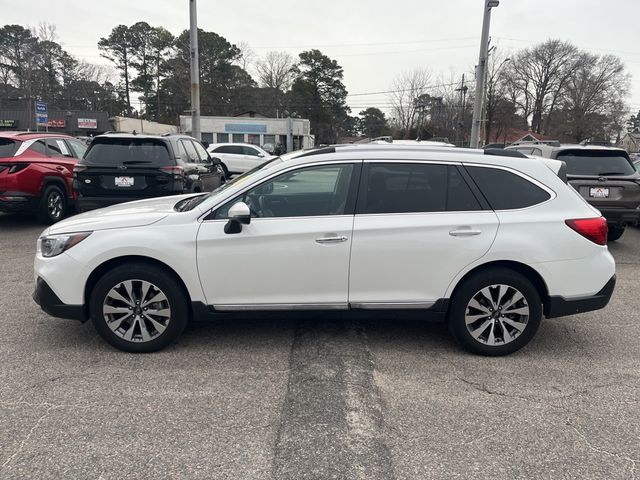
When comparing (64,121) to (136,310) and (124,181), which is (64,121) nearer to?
(124,181)

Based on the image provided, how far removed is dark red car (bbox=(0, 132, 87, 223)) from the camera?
8367 mm

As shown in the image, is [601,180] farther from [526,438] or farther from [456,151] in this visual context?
[526,438]

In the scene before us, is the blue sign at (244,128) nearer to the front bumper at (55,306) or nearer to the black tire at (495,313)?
the front bumper at (55,306)

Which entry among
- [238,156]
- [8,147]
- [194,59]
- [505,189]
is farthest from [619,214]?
[238,156]

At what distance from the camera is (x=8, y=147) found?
28.0 feet

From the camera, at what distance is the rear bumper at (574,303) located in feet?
12.8

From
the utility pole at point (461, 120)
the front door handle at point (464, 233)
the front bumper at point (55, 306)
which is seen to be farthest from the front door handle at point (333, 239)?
the utility pole at point (461, 120)

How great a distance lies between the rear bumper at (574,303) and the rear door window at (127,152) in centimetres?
586

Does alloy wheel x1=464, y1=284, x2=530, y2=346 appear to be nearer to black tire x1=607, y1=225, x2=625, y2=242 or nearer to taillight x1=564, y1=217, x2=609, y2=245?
taillight x1=564, y1=217, x2=609, y2=245

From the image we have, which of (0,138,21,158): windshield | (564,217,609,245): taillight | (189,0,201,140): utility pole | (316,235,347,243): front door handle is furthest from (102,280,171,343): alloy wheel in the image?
(189,0,201,140): utility pole

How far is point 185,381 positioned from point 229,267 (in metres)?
0.89

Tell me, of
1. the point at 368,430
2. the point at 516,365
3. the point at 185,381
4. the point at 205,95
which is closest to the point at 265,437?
the point at 368,430

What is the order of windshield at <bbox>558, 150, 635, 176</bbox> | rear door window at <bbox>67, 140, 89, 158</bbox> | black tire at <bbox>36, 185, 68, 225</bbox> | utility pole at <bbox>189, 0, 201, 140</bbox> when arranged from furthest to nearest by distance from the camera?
utility pole at <bbox>189, 0, 201, 140</bbox> → rear door window at <bbox>67, 140, 89, 158</bbox> → black tire at <bbox>36, 185, 68, 225</bbox> → windshield at <bbox>558, 150, 635, 176</bbox>

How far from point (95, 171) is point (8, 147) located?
2.27m
